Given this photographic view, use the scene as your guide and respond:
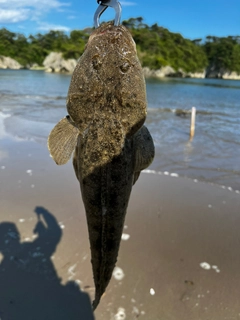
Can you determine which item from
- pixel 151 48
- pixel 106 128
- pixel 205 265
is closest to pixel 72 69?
pixel 151 48

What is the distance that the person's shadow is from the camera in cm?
444

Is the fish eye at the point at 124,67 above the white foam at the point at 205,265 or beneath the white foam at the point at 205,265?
above

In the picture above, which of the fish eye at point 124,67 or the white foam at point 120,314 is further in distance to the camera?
the white foam at point 120,314

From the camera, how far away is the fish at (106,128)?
1.96 metres

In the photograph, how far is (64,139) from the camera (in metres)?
2.05

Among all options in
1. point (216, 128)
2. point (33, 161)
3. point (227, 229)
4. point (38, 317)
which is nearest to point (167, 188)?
point (227, 229)

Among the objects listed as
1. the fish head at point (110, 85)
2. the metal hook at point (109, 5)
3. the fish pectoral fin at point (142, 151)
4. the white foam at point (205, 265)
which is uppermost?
the metal hook at point (109, 5)

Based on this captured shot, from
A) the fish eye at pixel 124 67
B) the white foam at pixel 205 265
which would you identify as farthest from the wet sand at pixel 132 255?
the fish eye at pixel 124 67

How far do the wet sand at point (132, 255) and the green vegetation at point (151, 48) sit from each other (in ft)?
369

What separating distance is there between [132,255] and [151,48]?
419ft

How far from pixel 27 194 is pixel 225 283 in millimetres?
5138

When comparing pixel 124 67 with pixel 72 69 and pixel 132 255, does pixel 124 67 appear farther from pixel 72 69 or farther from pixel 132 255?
pixel 72 69

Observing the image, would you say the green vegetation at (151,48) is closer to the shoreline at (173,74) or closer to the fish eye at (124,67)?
the shoreline at (173,74)

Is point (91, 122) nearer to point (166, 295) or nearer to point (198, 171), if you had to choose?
point (166, 295)
